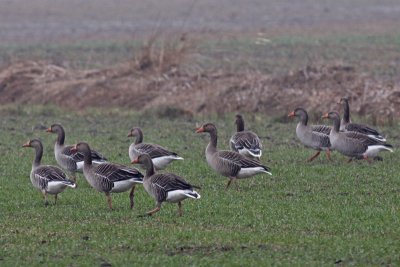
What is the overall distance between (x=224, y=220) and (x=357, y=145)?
6.12m

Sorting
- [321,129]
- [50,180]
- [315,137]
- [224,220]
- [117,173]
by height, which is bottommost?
[315,137]

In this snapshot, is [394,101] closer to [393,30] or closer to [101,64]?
[101,64]

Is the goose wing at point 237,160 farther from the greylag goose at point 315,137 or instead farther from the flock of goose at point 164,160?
the greylag goose at point 315,137

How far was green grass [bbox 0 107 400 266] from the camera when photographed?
1137 centimetres

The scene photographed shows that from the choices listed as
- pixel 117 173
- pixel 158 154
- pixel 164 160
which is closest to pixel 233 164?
pixel 164 160

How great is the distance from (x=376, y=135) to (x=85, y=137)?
728 cm

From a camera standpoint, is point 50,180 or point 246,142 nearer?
point 50,180

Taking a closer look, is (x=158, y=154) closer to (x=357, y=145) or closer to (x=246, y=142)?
(x=246, y=142)

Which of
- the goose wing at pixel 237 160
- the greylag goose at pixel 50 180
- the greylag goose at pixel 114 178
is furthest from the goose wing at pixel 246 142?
the greylag goose at pixel 50 180

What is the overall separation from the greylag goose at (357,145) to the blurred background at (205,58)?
726 centimetres

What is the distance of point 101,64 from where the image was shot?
4078cm

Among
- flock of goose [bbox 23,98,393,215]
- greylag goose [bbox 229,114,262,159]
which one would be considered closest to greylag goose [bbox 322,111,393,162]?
flock of goose [bbox 23,98,393,215]

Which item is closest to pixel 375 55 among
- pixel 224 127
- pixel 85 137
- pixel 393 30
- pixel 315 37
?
pixel 315 37

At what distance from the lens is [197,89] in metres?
31.4
